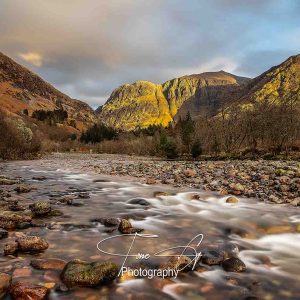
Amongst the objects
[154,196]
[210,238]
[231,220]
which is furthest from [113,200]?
[210,238]

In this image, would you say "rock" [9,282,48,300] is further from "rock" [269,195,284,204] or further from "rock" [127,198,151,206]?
"rock" [269,195,284,204]

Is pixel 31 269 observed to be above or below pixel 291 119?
below

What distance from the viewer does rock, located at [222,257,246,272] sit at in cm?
601

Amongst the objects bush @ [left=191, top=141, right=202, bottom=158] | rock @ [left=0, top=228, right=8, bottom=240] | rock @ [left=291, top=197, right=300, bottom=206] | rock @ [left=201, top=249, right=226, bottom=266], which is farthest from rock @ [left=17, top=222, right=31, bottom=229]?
bush @ [left=191, top=141, right=202, bottom=158]

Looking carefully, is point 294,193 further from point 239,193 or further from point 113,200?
point 113,200

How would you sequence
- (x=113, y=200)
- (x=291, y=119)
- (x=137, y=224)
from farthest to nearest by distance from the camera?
1. (x=291, y=119)
2. (x=113, y=200)
3. (x=137, y=224)

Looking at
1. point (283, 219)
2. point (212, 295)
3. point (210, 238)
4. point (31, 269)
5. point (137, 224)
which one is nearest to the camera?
point (212, 295)

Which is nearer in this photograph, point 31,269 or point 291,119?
point 31,269

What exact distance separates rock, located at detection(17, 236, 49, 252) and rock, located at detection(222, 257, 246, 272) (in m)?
3.64

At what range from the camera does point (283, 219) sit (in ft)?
32.7

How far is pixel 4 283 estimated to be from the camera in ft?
16.5

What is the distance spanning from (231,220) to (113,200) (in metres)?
5.07

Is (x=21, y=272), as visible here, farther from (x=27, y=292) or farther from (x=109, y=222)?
(x=109, y=222)

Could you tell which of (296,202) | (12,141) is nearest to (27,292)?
(296,202)
